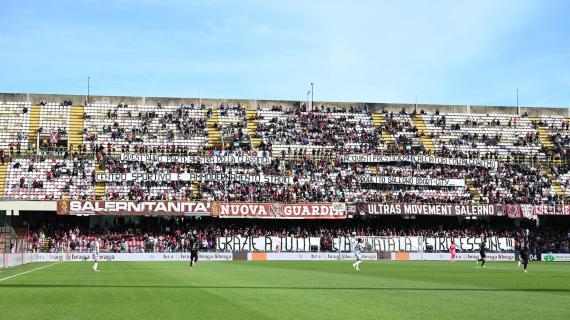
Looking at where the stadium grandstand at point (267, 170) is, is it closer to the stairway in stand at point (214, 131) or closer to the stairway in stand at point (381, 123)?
the stairway in stand at point (214, 131)

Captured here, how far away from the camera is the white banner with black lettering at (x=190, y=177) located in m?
68.2

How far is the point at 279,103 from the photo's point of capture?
85.7 meters

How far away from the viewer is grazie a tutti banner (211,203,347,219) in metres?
64.5

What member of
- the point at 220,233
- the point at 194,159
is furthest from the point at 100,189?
the point at 220,233

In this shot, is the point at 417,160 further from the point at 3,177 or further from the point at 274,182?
the point at 3,177

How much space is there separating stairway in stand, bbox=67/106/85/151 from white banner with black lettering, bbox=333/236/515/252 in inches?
1130

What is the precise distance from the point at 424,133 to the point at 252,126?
1920 cm

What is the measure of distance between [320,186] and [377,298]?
166ft

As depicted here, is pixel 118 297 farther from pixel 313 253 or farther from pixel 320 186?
pixel 320 186

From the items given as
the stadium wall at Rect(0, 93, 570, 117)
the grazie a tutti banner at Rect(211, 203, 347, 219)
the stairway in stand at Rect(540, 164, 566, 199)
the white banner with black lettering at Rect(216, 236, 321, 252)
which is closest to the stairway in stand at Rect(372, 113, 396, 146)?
the stadium wall at Rect(0, 93, 570, 117)

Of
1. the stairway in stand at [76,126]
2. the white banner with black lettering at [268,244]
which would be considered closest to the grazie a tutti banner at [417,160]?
the white banner with black lettering at [268,244]

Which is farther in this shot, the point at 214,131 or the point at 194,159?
the point at 214,131

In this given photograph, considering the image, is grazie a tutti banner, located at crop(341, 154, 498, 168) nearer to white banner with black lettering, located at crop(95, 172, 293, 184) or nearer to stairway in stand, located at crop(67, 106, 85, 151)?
white banner with black lettering, located at crop(95, 172, 293, 184)

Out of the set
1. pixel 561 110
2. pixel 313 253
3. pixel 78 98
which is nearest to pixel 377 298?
pixel 313 253
